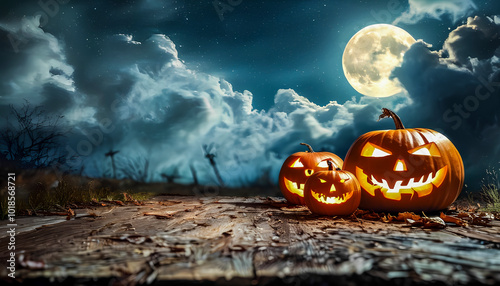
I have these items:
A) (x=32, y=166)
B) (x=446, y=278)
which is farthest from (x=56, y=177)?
(x=446, y=278)

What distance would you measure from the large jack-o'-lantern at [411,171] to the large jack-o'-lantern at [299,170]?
35.0 inches

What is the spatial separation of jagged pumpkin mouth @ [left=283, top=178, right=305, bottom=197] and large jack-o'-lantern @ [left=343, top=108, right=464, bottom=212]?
1107 millimetres

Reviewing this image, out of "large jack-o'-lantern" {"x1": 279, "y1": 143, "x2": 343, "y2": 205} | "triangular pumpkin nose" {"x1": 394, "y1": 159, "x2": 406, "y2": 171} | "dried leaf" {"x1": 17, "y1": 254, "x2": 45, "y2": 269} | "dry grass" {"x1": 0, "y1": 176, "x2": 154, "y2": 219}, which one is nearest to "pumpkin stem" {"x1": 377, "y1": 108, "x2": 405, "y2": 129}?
"triangular pumpkin nose" {"x1": 394, "y1": 159, "x2": 406, "y2": 171}

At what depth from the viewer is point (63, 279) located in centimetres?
141

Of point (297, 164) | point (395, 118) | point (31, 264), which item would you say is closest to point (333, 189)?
point (297, 164)

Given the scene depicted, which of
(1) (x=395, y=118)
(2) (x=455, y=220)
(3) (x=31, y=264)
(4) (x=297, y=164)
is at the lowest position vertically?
(2) (x=455, y=220)

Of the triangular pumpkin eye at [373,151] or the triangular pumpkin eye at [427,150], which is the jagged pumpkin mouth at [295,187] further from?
the triangular pumpkin eye at [427,150]

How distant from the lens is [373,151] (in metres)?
3.64

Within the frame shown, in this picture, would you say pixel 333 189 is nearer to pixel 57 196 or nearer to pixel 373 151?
pixel 373 151

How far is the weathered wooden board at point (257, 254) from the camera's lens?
4.60 feet

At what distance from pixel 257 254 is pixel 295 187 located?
2.92m

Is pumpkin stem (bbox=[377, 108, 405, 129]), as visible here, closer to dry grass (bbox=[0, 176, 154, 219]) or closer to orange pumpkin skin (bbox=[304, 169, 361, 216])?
orange pumpkin skin (bbox=[304, 169, 361, 216])

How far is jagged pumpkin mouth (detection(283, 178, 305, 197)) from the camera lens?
4527 millimetres

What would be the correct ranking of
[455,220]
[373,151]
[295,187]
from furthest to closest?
1. [295,187]
2. [373,151]
3. [455,220]
